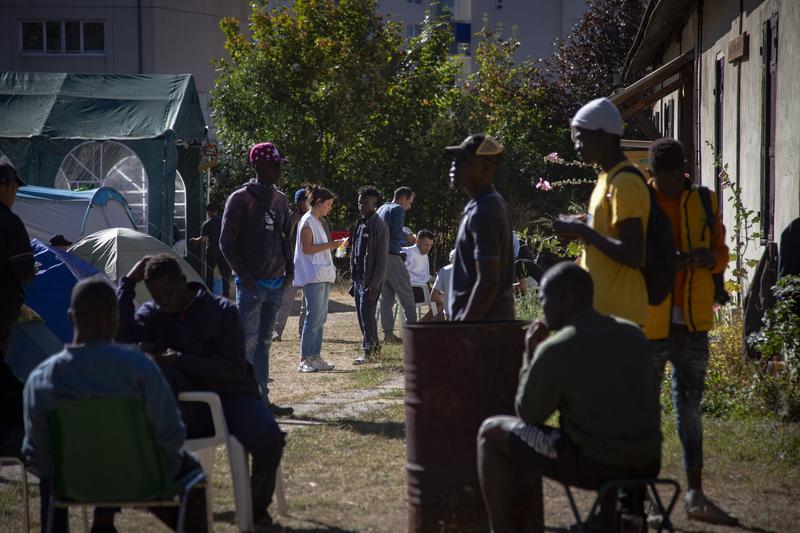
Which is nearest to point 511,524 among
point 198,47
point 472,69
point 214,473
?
point 214,473

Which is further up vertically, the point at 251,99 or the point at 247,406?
the point at 251,99

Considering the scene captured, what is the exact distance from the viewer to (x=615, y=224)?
16.9ft

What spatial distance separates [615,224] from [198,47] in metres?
33.8

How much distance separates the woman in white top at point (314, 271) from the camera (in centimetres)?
1156

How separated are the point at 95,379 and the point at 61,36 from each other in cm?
3505

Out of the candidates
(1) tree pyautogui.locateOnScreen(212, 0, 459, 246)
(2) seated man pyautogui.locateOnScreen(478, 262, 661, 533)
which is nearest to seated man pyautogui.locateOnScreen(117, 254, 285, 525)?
(2) seated man pyautogui.locateOnScreen(478, 262, 661, 533)

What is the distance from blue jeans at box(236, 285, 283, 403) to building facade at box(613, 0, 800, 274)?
13.1 feet

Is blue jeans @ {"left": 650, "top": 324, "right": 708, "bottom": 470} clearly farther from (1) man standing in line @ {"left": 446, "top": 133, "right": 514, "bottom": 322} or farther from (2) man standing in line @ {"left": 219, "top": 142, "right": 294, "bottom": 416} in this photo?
(2) man standing in line @ {"left": 219, "top": 142, "right": 294, "bottom": 416}

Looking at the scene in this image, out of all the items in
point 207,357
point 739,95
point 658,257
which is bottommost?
point 207,357

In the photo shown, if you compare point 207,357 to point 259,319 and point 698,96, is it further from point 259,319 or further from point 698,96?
point 698,96

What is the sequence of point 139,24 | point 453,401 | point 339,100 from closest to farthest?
point 453,401
point 339,100
point 139,24

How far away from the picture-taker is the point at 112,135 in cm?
2131

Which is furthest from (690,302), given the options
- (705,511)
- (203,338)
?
(203,338)

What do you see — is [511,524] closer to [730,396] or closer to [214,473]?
[214,473]
